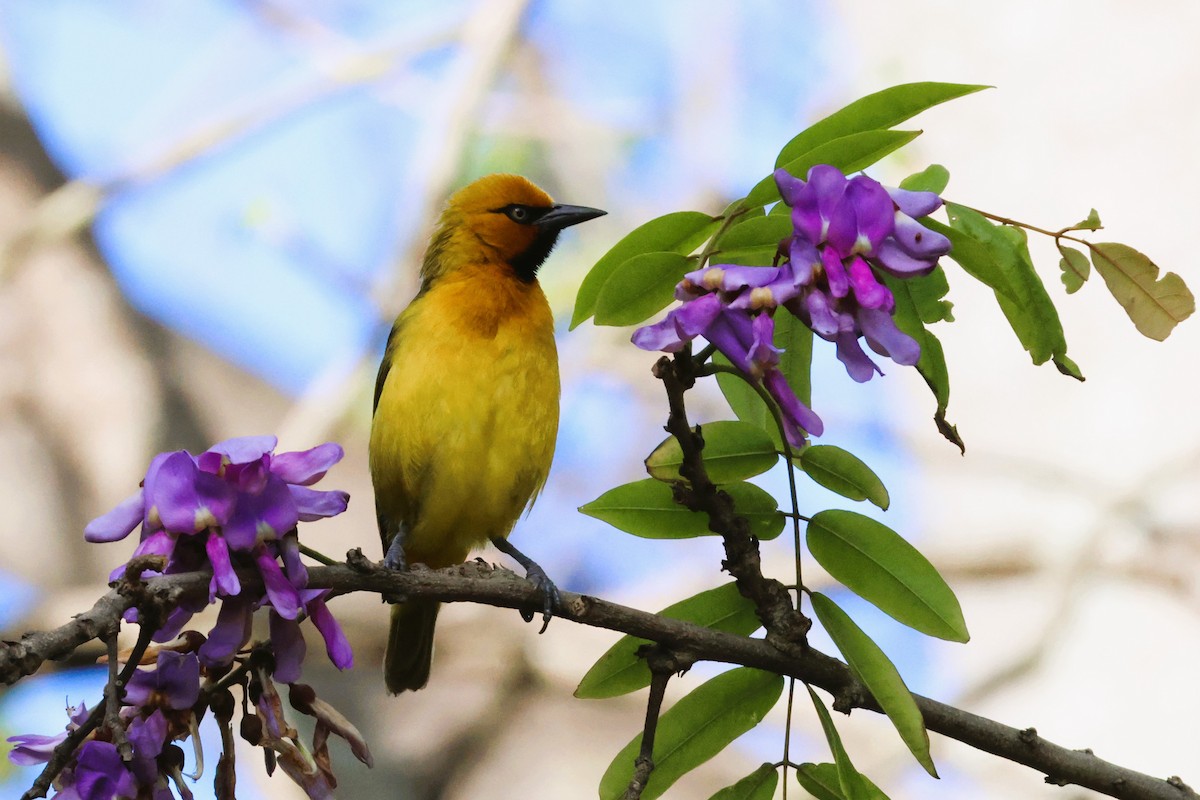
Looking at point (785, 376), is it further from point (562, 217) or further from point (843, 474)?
point (562, 217)

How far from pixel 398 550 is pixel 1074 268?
1402mm

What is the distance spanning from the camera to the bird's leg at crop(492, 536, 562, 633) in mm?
1275

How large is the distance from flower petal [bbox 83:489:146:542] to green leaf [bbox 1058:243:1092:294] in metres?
0.95

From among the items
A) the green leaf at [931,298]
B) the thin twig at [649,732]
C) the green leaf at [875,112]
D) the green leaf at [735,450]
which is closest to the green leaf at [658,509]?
the green leaf at [735,450]

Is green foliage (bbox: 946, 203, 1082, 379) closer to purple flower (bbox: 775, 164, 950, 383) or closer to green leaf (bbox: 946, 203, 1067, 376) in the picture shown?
green leaf (bbox: 946, 203, 1067, 376)

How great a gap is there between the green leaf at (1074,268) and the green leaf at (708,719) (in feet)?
1.74

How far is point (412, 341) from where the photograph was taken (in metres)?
2.31

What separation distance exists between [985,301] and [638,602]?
235cm

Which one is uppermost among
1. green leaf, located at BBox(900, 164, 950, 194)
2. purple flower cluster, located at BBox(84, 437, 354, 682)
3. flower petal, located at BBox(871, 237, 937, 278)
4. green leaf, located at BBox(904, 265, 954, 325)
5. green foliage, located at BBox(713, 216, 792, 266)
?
green leaf, located at BBox(900, 164, 950, 194)

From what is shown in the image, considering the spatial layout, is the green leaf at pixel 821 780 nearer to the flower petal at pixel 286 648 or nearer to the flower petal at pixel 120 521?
the flower petal at pixel 286 648

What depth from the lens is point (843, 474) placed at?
120 cm

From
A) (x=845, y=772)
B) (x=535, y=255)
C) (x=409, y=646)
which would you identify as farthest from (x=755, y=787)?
(x=535, y=255)

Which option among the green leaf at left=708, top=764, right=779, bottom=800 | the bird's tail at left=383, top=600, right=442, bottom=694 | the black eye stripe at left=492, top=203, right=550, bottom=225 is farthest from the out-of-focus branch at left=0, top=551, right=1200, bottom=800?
the black eye stripe at left=492, top=203, right=550, bottom=225

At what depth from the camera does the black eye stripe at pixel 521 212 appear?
2.73m
